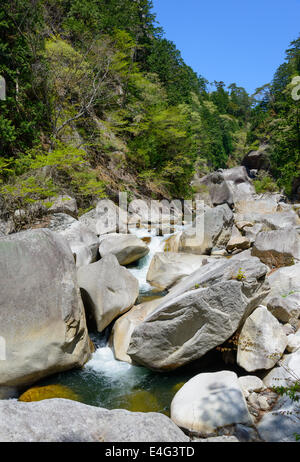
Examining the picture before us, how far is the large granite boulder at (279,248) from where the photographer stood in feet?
25.5

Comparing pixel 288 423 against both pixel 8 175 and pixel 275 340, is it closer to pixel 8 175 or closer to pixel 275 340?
pixel 275 340

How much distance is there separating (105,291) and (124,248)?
3.41 metres

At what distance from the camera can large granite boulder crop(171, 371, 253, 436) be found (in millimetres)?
3322

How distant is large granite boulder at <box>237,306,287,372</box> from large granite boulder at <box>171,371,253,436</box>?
73cm

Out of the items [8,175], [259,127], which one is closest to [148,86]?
[8,175]

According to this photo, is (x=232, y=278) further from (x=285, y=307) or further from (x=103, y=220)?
(x=103, y=220)

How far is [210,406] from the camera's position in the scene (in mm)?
3473

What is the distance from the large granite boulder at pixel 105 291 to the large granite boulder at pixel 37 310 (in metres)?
0.68

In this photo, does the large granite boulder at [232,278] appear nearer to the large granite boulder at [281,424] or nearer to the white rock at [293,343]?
the white rock at [293,343]

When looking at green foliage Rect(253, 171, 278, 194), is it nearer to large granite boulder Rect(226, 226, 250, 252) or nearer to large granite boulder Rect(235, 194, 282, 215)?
large granite boulder Rect(235, 194, 282, 215)

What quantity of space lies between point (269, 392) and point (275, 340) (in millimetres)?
855

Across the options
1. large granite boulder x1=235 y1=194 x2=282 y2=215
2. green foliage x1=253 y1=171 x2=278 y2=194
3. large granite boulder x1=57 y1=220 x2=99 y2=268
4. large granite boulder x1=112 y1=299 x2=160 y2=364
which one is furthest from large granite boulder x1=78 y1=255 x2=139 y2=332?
green foliage x1=253 y1=171 x2=278 y2=194

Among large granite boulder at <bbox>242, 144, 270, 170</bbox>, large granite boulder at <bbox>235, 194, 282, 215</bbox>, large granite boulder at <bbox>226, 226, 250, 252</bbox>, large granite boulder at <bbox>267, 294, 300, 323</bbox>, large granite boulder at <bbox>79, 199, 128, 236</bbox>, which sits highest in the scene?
large granite boulder at <bbox>242, 144, 270, 170</bbox>

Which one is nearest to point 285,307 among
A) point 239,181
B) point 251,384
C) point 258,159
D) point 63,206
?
point 251,384
